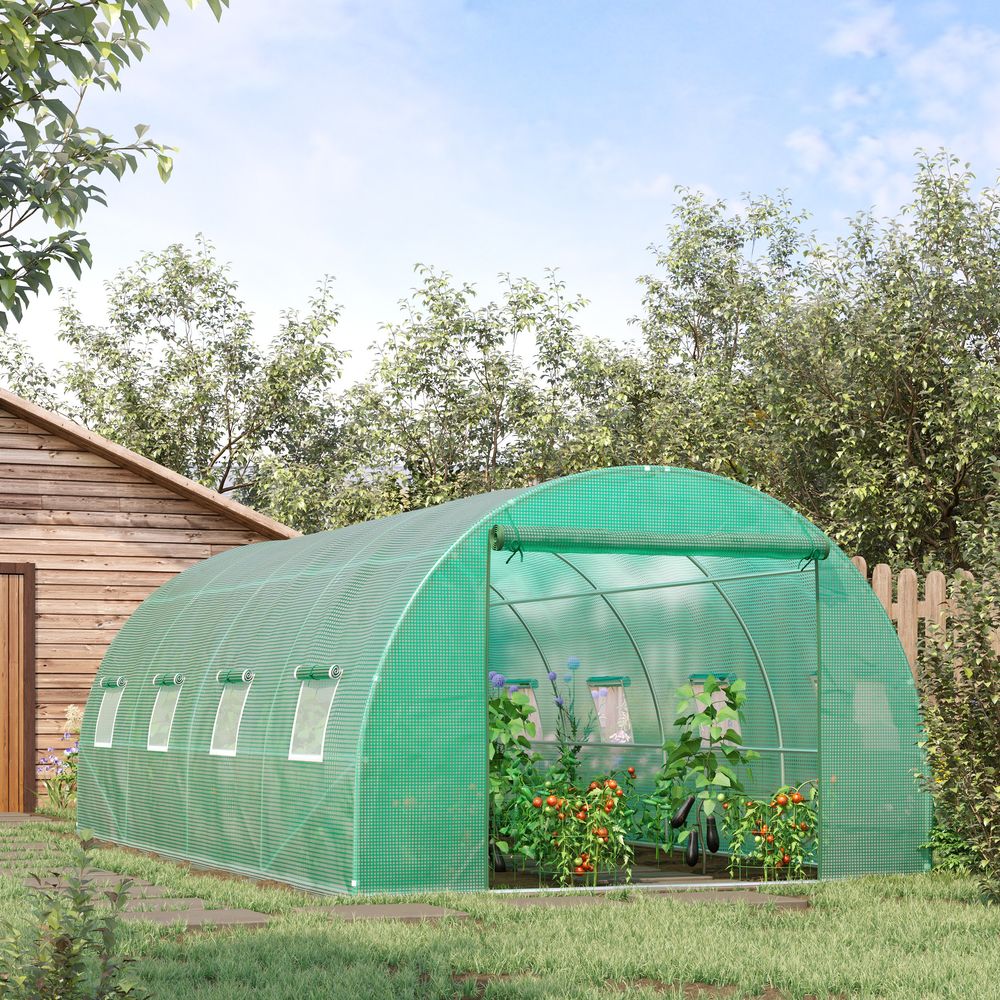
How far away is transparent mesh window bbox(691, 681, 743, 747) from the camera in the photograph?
1205 cm

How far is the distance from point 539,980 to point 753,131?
19.6 meters

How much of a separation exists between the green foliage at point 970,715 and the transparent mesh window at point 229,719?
4790mm

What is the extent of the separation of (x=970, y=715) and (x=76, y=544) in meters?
10.4

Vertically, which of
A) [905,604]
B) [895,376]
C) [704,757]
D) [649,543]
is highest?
[895,376]

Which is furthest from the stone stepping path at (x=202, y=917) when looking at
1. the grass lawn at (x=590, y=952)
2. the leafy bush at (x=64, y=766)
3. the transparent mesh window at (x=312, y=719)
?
the leafy bush at (x=64, y=766)

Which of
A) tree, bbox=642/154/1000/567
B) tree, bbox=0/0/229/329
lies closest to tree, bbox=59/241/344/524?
tree, bbox=642/154/1000/567

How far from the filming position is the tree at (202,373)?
1203 inches

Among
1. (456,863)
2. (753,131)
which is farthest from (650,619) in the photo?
(753,131)

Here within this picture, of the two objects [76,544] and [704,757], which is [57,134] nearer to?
[704,757]

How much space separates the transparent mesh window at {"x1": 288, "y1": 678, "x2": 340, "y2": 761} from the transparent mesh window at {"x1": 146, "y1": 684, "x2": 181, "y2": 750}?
257 cm

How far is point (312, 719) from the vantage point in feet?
33.6

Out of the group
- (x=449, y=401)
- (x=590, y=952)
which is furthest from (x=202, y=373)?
(x=590, y=952)

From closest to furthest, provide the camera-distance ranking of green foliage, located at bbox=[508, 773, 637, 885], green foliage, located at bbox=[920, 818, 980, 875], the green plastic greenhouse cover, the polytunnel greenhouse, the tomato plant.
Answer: the polytunnel greenhouse < the green plastic greenhouse cover < green foliage, located at bbox=[508, 773, 637, 885] < green foliage, located at bbox=[920, 818, 980, 875] < the tomato plant

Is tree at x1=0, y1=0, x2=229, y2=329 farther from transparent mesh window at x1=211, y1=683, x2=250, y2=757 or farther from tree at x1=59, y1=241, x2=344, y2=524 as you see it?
tree at x1=59, y1=241, x2=344, y2=524
